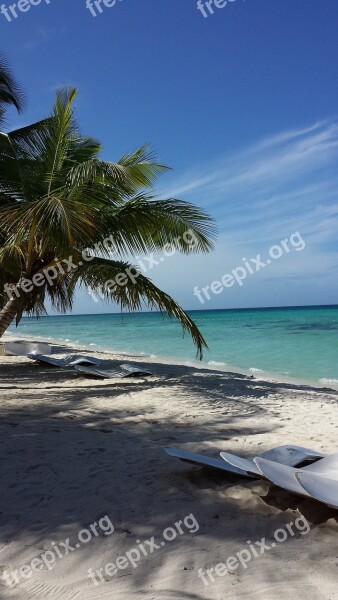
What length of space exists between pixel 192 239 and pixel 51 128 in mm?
3388

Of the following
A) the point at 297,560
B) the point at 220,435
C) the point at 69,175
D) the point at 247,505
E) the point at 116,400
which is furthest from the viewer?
the point at 69,175

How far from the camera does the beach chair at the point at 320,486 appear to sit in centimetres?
247

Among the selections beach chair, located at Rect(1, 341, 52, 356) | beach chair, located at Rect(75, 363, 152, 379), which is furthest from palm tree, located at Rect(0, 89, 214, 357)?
beach chair, located at Rect(1, 341, 52, 356)

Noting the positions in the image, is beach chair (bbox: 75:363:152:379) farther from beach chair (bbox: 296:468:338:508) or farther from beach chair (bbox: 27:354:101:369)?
beach chair (bbox: 296:468:338:508)

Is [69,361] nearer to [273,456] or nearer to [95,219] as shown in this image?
[95,219]

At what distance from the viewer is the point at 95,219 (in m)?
7.18

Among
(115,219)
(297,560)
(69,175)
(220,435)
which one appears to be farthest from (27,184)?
(297,560)

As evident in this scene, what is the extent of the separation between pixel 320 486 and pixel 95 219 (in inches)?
220

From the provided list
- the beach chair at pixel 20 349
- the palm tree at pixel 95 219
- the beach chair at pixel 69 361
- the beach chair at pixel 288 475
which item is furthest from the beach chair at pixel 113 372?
the beach chair at pixel 288 475

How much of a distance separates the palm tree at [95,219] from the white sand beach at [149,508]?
2772 millimetres

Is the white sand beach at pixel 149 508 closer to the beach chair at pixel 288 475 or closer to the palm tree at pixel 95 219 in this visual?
the beach chair at pixel 288 475

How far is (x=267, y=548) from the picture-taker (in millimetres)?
2430

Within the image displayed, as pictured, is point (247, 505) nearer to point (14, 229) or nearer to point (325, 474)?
point (325, 474)

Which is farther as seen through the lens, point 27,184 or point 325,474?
point 27,184
